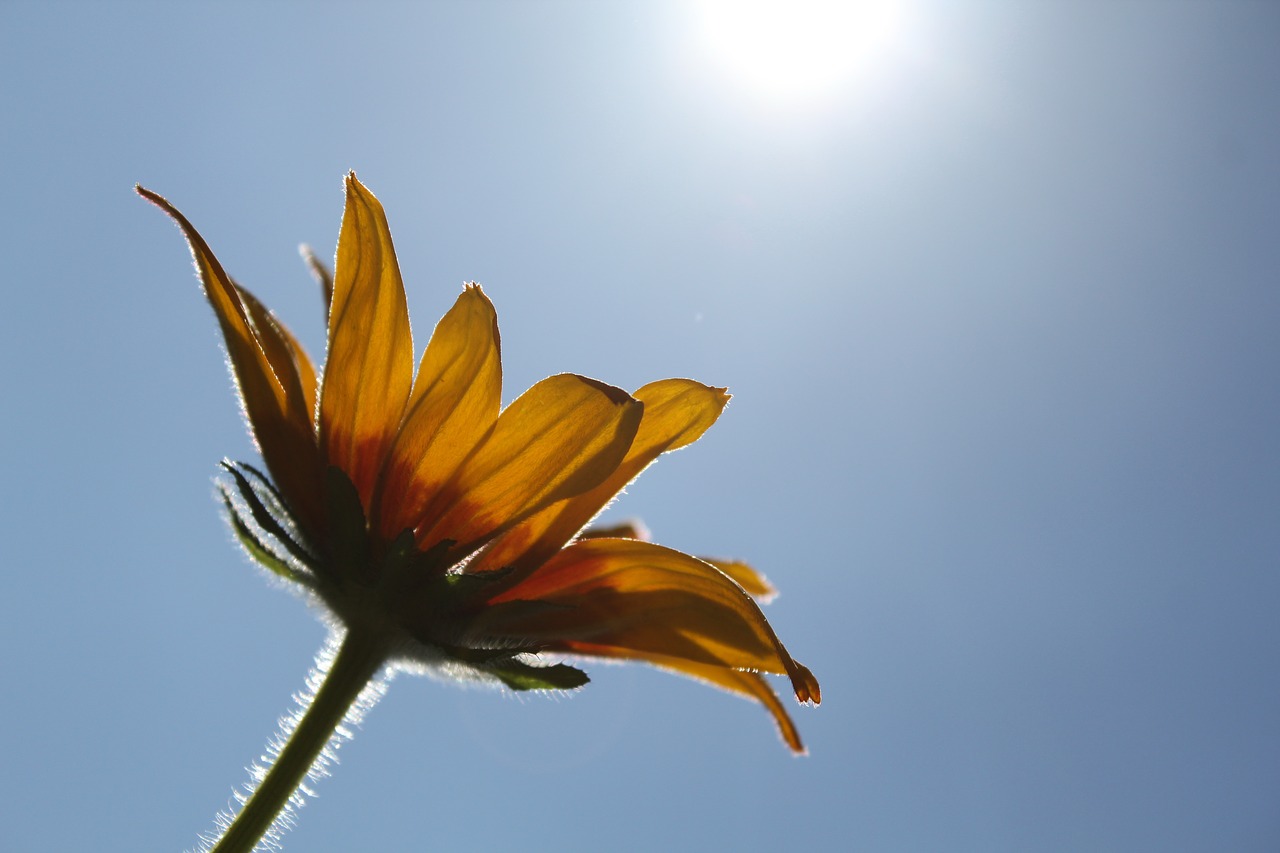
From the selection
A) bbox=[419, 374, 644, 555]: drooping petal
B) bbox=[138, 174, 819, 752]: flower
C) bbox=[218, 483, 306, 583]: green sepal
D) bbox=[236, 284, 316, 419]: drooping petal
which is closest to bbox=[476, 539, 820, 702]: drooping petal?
bbox=[138, 174, 819, 752]: flower

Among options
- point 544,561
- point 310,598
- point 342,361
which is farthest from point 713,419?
point 310,598

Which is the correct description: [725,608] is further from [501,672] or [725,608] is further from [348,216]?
[348,216]

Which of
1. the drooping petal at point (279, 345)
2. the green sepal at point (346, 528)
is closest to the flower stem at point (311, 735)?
the green sepal at point (346, 528)

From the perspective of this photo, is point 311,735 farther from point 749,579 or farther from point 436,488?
point 749,579

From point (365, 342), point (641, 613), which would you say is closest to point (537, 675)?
point (641, 613)

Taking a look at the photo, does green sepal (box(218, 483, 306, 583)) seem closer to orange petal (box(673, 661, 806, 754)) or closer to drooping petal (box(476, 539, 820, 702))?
drooping petal (box(476, 539, 820, 702))

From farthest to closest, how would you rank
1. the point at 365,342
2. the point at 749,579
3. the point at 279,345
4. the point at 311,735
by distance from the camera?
the point at 749,579 < the point at 279,345 < the point at 365,342 < the point at 311,735
